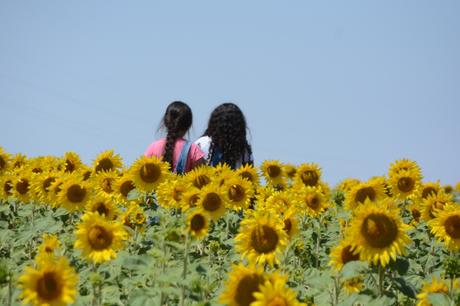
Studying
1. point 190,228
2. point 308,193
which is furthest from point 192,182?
point 190,228

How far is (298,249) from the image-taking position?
21.6 ft

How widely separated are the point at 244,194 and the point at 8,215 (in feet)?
11.4

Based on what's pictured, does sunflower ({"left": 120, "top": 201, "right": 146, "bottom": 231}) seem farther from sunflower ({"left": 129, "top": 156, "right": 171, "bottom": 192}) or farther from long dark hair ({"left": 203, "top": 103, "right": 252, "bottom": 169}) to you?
long dark hair ({"left": 203, "top": 103, "right": 252, "bottom": 169})

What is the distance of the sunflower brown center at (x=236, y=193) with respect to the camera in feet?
25.7

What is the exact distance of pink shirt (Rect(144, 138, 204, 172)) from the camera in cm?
895

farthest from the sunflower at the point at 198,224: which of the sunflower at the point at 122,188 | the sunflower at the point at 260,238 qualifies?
the sunflower at the point at 122,188

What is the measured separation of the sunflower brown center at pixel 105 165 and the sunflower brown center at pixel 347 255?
492cm

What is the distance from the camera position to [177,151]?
896 centimetres

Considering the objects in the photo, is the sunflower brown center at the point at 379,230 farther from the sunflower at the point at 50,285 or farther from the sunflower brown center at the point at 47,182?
the sunflower brown center at the point at 47,182

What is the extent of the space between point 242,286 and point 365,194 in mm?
4153

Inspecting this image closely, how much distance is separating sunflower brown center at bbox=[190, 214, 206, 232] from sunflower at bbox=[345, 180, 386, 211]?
2.80m

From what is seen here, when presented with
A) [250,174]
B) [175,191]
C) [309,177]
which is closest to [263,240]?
[175,191]

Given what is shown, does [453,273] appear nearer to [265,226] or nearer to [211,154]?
[265,226]

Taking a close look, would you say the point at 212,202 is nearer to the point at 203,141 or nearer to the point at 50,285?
the point at 50,285
